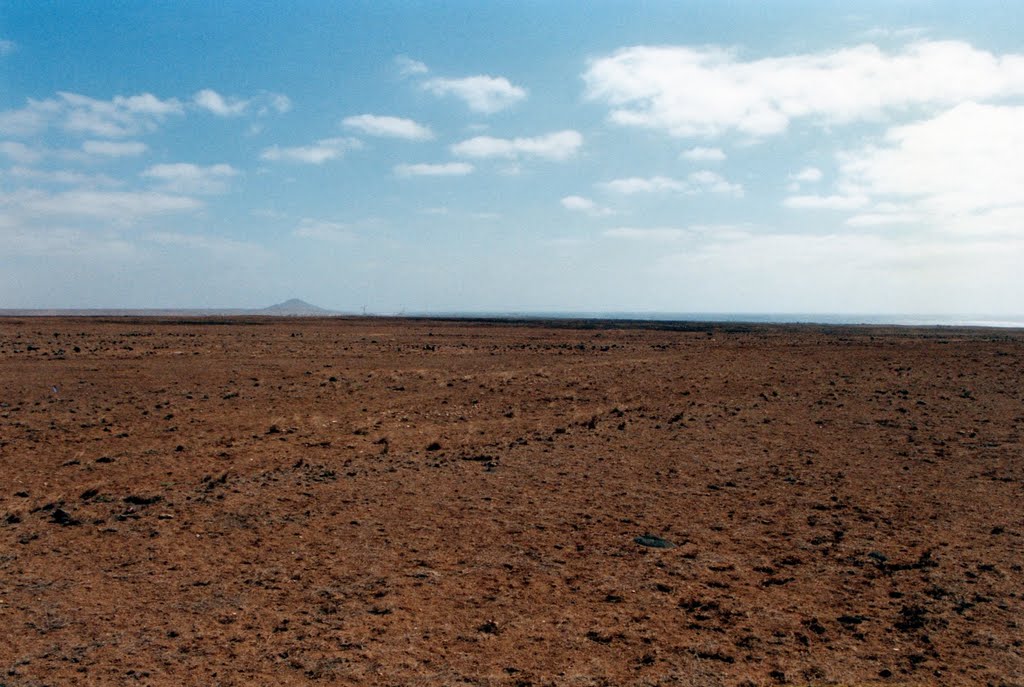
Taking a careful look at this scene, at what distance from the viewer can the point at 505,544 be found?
7652 millimetres

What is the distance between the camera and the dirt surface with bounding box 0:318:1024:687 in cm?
517

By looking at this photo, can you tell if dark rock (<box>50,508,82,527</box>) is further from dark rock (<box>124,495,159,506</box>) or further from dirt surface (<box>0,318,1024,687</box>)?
dark rock (<box>124,495,159,506</box>)

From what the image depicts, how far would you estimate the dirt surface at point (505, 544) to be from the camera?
17.0 feet

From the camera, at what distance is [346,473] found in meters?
10.9

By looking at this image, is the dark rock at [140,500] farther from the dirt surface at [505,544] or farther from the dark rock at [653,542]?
the dark rock at [653,542]

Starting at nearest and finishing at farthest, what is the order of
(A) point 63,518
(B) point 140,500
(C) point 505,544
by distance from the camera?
(C) point 505,544
(A) point 63,518
(B) point 140,500

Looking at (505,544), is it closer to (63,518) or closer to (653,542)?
(653,542)

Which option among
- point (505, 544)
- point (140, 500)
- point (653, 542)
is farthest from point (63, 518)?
point (653, 542)

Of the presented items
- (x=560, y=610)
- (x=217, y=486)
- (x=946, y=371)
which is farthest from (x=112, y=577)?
(x=946, y=371)

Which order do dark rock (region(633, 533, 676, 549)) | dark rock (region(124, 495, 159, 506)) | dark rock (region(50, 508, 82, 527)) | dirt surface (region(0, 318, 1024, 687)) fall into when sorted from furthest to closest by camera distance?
dark rock (region(124, 495, 159, 506)) < dark rock (region(50, 508, 82, 527)) < dark rock (region(633, 533, 676, 549)) < dirt surface (region(0, 318, 1024, 687))

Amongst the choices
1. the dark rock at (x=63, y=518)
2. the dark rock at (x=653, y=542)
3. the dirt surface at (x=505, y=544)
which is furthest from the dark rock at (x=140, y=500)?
the dark rock at (x=653, y=542)

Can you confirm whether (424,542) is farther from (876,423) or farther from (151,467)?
(876,423)

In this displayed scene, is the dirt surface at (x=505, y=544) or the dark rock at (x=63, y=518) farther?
the dark rock at (x=63, y=518)

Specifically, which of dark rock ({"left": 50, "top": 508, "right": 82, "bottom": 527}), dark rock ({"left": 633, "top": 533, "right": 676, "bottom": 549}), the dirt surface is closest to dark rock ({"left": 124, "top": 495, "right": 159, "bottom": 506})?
the dirt surface
